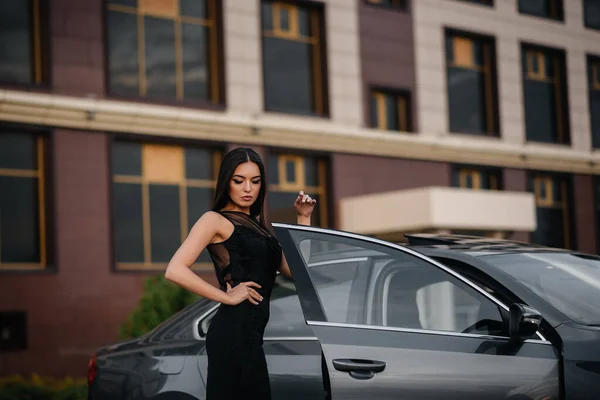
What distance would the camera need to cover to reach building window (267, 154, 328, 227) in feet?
66.9

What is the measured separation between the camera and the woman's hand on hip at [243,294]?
13.4 ft

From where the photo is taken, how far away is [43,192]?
17344 mm

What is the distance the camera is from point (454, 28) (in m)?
23.9

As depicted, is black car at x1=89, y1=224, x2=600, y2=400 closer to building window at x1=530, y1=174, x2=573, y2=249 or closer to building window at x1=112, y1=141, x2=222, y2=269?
building window at x1=112, y1=141, x2=222, y2=269

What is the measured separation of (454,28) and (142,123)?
915 centimetres

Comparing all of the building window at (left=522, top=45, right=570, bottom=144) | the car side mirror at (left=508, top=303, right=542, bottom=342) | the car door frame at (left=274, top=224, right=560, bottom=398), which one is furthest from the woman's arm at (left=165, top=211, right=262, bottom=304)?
the building window at (left=522, top=45, right=570, bottom=144)

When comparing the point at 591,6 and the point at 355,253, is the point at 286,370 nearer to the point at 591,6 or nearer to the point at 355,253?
the point at 355,253

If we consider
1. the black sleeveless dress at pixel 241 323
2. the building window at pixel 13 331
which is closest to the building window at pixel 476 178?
the building window at pixel 13 331

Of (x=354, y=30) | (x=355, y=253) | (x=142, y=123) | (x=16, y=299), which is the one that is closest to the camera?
(x=355, y=253)

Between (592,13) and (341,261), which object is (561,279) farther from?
(592,13)

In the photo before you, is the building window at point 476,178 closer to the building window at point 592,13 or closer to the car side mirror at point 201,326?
the building window at point 592,13

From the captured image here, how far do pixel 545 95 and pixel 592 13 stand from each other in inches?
124

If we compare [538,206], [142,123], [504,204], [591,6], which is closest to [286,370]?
[142,123]

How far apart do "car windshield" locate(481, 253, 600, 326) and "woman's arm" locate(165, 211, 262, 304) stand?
140 centimetres
